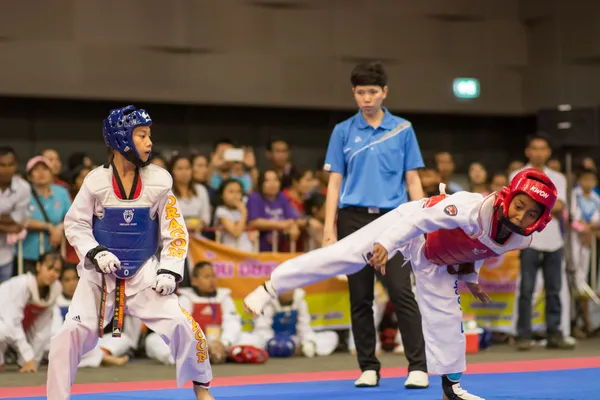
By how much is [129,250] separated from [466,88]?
9.53 m

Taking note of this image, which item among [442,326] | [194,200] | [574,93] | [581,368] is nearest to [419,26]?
[574,93]

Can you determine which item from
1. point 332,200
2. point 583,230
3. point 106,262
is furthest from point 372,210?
point 583,230

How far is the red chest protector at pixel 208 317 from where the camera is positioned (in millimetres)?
8547

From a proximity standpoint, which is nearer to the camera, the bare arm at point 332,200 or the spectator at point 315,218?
the bare arm at point 332,200

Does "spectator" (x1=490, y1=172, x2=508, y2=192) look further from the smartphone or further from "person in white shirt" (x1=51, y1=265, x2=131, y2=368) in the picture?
"person in white shirt" (x1=51, y1=265, x2=131, y2=368)

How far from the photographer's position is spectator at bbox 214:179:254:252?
9062 mm

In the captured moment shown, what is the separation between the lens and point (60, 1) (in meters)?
11.4

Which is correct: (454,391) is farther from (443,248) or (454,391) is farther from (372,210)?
(372,210)

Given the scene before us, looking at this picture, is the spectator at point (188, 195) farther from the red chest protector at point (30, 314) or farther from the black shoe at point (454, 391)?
the black shoe at point (454, 391)

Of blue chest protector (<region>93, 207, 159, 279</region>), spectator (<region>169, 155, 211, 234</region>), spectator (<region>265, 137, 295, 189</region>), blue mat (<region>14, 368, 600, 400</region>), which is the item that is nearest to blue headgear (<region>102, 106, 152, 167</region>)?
blue chest protector (<region>93, 207, 159, 279</region>)

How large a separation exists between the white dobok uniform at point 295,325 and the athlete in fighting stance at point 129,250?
3.76 m

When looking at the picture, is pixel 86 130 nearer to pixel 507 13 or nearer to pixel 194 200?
pixel 194 200

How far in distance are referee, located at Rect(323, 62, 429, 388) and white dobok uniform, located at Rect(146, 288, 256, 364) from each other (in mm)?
2355

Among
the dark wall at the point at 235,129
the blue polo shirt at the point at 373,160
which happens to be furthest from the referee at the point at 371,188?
the dark wall at the point at 235,129
